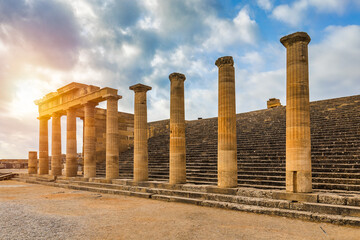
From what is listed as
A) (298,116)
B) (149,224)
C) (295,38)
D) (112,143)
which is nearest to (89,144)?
(112,143)

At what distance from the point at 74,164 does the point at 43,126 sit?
577 centimetres

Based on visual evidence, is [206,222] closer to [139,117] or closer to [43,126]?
[139,117]

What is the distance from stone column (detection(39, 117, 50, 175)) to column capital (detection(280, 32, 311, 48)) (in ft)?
66.1

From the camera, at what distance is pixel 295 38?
368 inches

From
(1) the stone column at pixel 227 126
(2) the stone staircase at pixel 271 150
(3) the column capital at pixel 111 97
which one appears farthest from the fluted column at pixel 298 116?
(3) the column capital at pixel 111 97

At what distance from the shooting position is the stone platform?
769cm

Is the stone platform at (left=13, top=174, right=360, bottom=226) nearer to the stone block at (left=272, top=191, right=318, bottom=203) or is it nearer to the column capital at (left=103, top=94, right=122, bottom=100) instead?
the stone block at (left=272, top=191, right=318, bottom=203)

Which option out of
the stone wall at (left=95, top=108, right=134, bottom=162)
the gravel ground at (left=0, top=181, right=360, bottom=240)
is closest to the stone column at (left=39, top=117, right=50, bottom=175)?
the stone wall at (left=95, top=108, right=134, bottom=162)

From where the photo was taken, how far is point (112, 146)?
16.5 meters

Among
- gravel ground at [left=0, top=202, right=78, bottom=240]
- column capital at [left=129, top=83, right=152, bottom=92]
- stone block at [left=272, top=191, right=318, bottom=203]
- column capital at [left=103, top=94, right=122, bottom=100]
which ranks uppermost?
column capital at [left=129, top=83, right=152, bottom=92]

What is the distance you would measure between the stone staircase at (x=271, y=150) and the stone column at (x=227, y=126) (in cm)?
127

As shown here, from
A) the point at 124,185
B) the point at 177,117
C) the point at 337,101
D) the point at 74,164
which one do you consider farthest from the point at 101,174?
the point at 337,101

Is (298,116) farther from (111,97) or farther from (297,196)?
(111,97)

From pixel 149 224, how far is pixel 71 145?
14.0m
